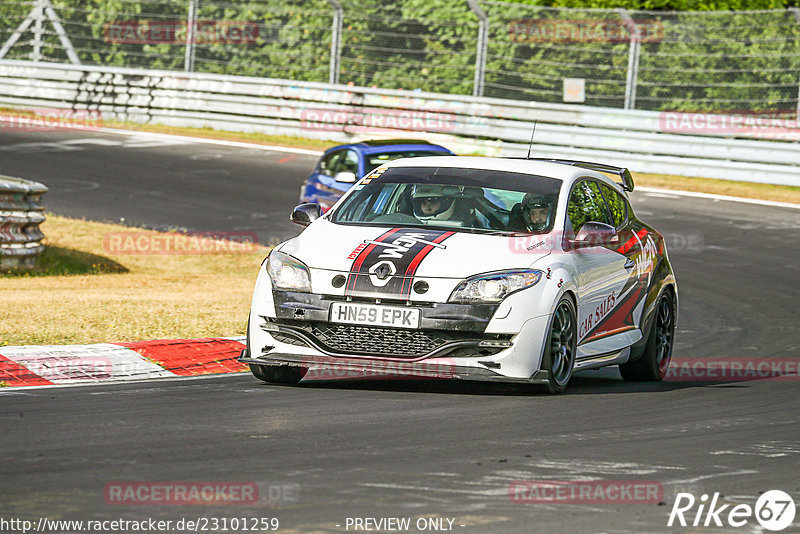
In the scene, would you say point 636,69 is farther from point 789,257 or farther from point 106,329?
point 106,329

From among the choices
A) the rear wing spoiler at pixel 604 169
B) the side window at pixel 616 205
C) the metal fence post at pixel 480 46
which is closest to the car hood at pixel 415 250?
the side window at pixel 616 205

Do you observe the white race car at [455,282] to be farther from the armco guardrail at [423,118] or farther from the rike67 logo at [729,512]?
the armco guardrail at [423,118]

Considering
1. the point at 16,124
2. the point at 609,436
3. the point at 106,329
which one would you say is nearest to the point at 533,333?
the point at 609,436

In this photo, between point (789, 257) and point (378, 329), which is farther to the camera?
point (789, 257)

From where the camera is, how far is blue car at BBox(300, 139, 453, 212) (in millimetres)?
18500

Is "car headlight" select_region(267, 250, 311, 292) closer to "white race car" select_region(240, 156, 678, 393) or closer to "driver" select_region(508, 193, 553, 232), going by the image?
"white race car" select_region(240, 156, 678, 393)

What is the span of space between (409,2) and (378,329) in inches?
788

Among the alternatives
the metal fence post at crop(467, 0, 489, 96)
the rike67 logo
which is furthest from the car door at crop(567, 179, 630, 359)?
the metal fence post at crop(467, 0, 489, 96)

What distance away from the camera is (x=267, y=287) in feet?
28.9

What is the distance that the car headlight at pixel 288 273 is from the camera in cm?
865

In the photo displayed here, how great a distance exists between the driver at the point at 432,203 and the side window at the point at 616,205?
151 cm

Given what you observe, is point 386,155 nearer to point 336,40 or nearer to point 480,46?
point 480,46

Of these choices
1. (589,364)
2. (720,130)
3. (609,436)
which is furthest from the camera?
(720,130)

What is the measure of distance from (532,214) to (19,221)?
784cm
